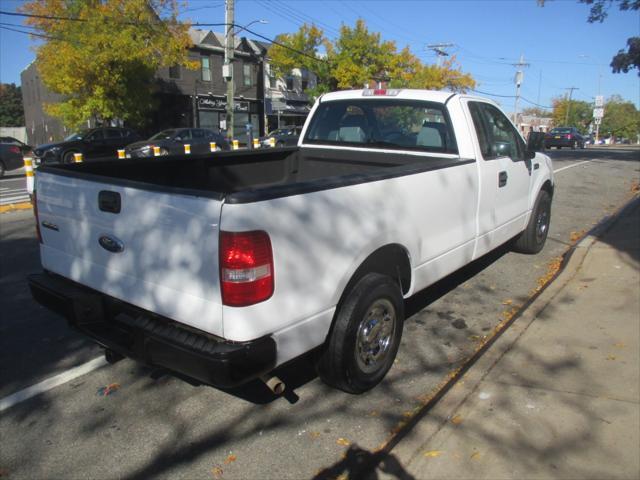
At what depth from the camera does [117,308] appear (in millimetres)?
3062

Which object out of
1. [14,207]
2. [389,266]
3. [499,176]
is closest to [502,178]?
[499,176]

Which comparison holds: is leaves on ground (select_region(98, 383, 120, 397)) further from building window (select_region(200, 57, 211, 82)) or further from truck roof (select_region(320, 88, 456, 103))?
building window (select_region(200, 57, 211, 82))

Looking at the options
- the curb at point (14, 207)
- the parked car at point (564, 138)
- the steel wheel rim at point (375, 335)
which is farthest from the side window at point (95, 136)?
the parked car at point (564, 138)

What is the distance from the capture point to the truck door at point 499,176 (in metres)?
4.67

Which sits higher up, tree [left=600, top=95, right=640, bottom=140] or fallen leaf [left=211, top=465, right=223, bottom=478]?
tree [left=600, top=95, right=640, bottom=140]

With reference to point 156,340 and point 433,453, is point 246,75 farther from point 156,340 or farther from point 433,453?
point 433,453

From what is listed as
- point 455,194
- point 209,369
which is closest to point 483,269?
point 455,194

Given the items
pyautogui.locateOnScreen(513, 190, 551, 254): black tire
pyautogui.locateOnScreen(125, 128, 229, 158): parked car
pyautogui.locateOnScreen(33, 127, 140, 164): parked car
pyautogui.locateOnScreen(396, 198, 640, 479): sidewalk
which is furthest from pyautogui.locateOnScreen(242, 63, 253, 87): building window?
pyautogui.locateOnScreen(396, 198, 640, 479): sidewalk

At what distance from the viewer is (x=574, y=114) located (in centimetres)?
10406

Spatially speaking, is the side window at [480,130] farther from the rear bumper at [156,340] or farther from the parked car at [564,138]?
the parked car at [564,138]

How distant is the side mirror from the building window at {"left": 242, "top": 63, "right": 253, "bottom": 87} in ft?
115

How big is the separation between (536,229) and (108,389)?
5.06 meters

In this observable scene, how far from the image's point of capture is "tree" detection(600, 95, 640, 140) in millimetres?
100438

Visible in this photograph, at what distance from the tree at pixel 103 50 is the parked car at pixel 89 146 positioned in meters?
3.32
